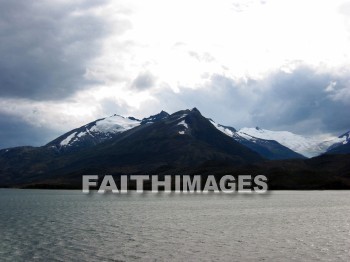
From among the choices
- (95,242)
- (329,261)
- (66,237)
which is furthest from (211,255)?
(66,237)

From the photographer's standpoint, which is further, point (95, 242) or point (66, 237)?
point (66, 237)

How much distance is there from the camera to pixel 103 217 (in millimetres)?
119625

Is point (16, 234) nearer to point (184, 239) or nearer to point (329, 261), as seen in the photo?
point (184, 239)

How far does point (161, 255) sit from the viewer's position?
62.6 metres

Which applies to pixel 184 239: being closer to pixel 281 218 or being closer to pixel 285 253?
pixel 285 253

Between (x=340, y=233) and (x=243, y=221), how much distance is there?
1038 inches

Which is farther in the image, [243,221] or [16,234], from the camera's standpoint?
[243,221]

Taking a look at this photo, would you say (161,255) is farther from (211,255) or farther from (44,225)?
(44,225)

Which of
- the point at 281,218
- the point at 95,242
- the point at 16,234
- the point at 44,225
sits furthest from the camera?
the point at 281,218

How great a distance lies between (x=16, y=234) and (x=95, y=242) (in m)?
19.9

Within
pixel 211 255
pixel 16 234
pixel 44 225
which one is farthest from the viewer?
pixel 44 225

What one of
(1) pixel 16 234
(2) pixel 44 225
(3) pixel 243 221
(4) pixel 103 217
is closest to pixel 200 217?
(3) pixel 243 221

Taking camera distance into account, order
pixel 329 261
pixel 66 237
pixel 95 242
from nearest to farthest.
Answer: pixel 329 261 → pixel 95 242 → pixel 66 237

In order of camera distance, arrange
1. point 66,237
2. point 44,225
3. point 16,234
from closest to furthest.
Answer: point 66,237, point 16,234, point 44,225
